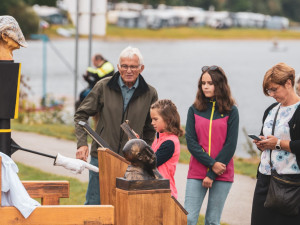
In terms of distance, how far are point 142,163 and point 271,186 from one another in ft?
4.64

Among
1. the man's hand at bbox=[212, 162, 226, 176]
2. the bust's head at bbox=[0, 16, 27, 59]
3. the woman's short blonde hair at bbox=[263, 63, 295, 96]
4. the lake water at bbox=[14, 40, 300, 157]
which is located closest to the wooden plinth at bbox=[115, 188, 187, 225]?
the bust's head at bbox=[0, 16, 27, 59]

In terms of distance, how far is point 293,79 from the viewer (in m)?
4.90

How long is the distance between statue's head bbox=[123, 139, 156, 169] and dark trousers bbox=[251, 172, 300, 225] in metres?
1.47

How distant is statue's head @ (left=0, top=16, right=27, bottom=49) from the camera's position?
3.93 metres

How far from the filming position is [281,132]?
495 centimetres

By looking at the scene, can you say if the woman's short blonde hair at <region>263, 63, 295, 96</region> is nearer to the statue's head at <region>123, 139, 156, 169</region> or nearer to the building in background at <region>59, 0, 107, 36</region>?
the statue's head at <region>123, 139, 156, 169</region>

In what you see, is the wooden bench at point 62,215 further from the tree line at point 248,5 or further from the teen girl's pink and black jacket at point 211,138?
the tree line at point 248,5

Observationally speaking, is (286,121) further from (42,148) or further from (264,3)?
(264,3)

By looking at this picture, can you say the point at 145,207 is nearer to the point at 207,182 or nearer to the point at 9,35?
the point at 9,35

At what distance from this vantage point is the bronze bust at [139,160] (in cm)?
381

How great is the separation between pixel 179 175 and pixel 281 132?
211 inches

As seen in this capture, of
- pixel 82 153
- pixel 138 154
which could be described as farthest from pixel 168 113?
pixel 138 154

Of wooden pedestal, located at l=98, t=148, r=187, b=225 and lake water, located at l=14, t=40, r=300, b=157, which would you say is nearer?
wooden pedestal, located at l=98, t=148, r=187, b=225

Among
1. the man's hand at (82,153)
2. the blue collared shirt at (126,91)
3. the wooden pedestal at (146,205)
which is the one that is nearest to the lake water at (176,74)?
the blue collared shirt at (126,91)
